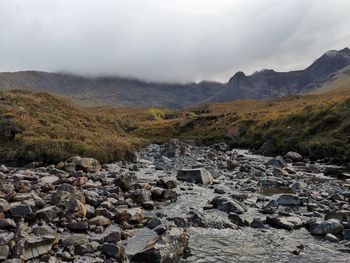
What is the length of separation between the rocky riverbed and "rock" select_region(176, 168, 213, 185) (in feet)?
1.02

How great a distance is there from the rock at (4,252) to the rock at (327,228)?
12.4 meters

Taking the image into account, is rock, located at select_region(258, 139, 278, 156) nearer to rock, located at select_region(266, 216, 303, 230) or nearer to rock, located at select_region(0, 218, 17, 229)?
rock, located at select_region(266, 216, 303, 230)

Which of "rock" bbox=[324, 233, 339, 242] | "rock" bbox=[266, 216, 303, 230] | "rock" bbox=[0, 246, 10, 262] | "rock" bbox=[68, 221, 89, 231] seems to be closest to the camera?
"rock" bbox=[0, 246, 10, 262]

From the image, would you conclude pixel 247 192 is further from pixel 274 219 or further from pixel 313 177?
pixel 313 177

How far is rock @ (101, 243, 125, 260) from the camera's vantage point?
1380 cm

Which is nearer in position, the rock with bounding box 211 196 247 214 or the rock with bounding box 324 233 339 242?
the rock with bounding box 324 233 339 242

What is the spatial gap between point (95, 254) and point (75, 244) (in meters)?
0.92

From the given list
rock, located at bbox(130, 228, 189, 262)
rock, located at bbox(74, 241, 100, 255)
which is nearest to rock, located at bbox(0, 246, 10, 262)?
rock, located at bbox(74, 241, 100, 255)

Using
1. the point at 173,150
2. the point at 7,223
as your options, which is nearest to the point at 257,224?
the point at 7,223

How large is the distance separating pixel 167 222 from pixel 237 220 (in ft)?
11.0

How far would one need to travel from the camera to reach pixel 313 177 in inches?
1332

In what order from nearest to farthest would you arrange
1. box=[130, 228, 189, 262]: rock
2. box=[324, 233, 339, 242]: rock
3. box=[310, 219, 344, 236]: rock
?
box=[130, 228, 189, 262]: rock, box=[324, 233, 339, 242]: rock, box=[310, 219, 344, 236]: rock

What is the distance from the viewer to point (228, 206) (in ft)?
68.5

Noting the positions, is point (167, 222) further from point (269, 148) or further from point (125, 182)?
point (269, 148)
